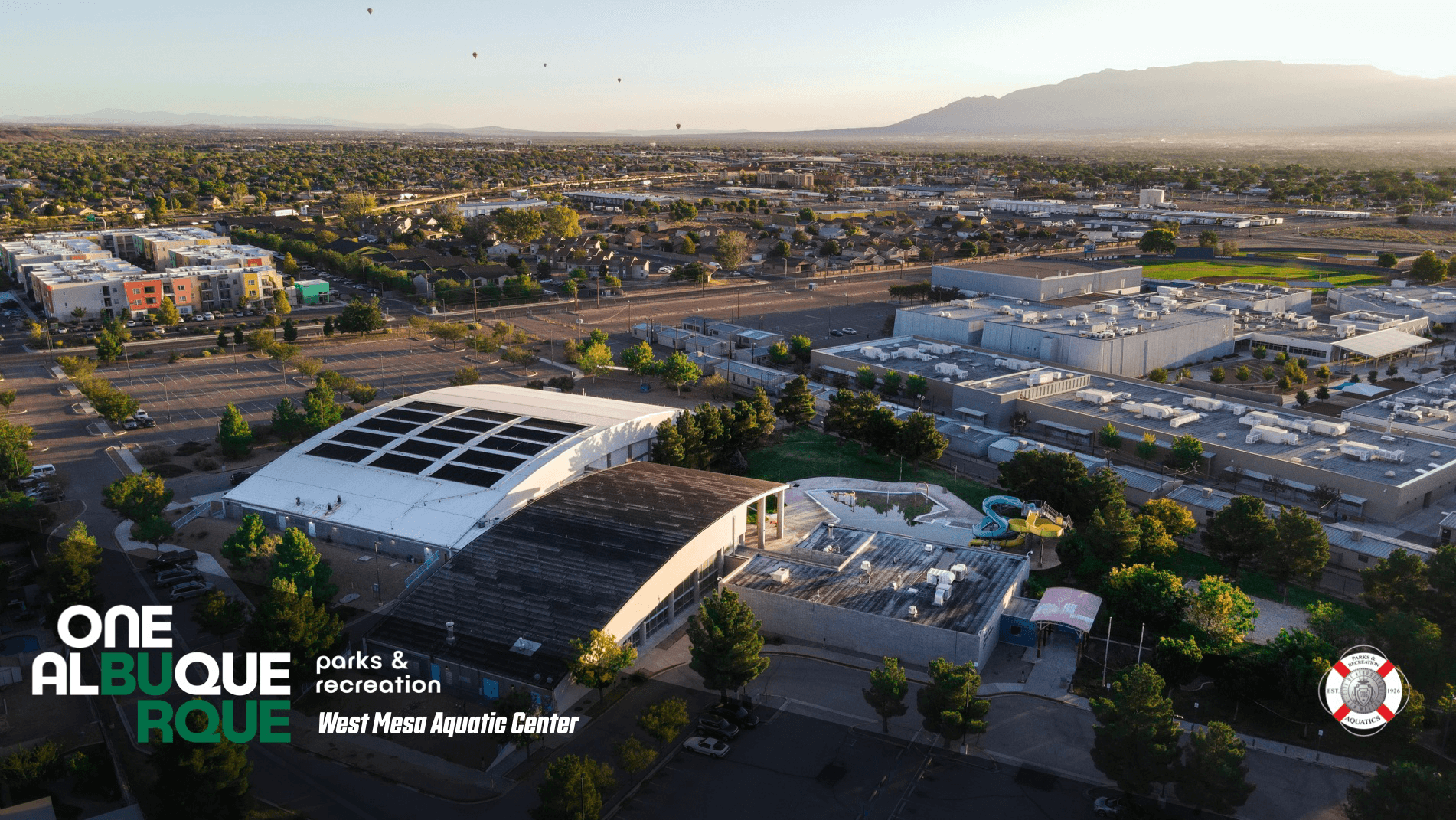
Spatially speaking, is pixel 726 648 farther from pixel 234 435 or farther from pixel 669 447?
pixel 234 435

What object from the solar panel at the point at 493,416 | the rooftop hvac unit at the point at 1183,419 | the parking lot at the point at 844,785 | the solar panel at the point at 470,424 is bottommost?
the parking lot at the point at 844,785

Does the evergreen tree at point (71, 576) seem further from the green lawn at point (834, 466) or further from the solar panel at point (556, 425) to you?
the green lawn at point (834, 466)

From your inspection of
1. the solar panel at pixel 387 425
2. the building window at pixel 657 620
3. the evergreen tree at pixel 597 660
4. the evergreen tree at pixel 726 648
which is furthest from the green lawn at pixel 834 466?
the evergreen tree at pixel 597 660

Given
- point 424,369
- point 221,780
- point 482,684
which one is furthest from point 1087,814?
point 424,369

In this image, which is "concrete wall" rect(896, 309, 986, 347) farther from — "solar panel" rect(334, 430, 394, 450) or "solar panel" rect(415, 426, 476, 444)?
"solar panel" rect(334, 430, 394, 450)

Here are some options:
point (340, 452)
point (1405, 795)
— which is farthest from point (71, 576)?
point (1405, 795)

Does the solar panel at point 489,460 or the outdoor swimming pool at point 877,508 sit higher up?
the solar panel at point 489,460

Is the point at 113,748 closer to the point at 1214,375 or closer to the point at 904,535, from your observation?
the point at 904,535
